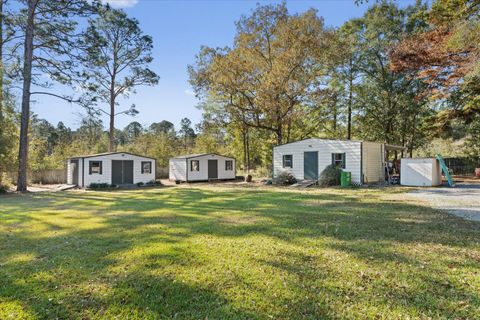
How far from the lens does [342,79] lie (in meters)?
24.3

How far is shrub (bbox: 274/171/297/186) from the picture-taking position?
18.1 m

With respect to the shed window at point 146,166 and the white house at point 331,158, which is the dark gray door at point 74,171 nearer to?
the shed window at point 146,166

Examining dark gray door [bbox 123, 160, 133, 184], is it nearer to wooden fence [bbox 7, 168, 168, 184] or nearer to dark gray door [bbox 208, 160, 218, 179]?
dark gray door [bbox 208, 160, 218, 179]

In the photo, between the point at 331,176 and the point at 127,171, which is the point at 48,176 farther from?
the point at 331,176

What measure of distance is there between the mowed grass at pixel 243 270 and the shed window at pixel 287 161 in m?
12.5

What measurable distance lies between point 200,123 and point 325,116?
1125 centimetres

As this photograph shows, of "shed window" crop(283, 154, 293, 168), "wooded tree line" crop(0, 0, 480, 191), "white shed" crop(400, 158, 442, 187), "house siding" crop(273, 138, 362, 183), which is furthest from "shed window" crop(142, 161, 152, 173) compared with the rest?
"white shed" crop(400, 158, 442, 187)

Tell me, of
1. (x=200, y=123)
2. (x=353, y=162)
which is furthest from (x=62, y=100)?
(x=353, y=162)

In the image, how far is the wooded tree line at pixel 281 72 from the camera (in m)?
15.7

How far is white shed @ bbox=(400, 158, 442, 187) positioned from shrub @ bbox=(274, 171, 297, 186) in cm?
594

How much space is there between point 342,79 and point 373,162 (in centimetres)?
1001

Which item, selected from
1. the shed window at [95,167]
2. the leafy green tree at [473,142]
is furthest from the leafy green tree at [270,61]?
the leafy green tree at [473,142]

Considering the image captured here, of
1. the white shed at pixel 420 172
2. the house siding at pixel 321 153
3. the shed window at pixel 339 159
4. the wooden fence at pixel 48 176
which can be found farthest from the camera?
the wooden fence at pixel 48 176

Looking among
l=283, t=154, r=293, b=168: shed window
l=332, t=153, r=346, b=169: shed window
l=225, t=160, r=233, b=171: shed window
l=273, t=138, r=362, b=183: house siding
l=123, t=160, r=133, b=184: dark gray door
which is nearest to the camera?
l=273, t=138, r=362, b=183: house siding
